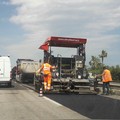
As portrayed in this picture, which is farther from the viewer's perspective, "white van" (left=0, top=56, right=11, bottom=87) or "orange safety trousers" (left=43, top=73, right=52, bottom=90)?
"white van" (left=0, top=56, right=11, bottom=87)

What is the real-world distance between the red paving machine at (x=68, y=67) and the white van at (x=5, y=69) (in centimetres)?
833

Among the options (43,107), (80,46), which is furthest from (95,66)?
(43,107)

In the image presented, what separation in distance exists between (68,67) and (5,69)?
9.01 metres

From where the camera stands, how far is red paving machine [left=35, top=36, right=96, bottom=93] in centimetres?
2366

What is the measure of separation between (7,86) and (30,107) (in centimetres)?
1788

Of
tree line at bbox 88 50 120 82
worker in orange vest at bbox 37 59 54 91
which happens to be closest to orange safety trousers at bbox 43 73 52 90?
worker in orange vest at bbox 37 59 54 91

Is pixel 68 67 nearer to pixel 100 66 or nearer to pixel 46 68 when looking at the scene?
pixel 46 68

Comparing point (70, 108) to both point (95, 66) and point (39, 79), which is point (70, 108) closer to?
point (39, 79)

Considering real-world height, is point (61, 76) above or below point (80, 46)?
below

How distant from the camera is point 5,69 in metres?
32.4

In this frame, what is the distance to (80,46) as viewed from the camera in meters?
25.1

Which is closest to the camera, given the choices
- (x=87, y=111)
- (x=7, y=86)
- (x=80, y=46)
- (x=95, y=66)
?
(x=87, y=111)

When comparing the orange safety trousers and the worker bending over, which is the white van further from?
the orange safety trousers

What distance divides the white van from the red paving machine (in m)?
8.33
